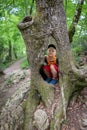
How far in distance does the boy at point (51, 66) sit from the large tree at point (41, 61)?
285 millimetres

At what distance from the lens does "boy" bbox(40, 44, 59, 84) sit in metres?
5.74

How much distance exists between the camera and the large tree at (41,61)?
5.05 metres

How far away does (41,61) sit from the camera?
5445mm

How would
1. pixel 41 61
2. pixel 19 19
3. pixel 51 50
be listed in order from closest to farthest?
1. pixel 41 61
2. pixel 51 50
3. pixel 19 19

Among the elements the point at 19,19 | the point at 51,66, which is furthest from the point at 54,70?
the point at 19,19

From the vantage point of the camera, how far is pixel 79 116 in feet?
17.0

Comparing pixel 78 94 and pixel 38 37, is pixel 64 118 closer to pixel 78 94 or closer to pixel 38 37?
pixel 78 94

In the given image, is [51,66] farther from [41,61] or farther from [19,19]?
[19,19]

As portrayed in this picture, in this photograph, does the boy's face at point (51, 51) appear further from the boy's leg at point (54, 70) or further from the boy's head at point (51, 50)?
the boy's leg at point (54, 70)

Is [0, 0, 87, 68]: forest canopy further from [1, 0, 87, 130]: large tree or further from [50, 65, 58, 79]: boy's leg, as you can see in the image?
[50, 65, 58, 79]: boy's leg

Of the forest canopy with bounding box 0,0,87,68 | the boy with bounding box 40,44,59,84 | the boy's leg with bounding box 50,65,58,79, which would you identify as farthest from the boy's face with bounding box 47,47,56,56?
the forest canopy with bounding box 0,0,87,68

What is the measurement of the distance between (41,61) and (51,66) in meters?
0.46

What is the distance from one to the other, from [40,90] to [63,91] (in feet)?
2.37

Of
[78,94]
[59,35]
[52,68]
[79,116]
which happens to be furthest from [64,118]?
[59,35]
